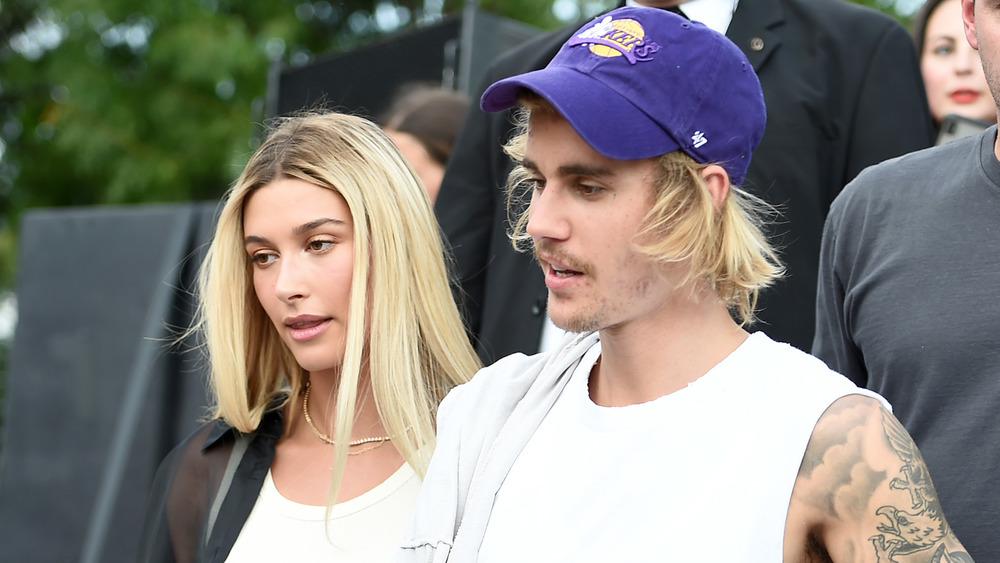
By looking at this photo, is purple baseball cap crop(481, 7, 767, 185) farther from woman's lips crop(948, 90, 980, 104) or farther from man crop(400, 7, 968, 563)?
woman's lips crop(948, 90, 980, 104)

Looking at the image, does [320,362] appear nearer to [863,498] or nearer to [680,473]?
[680,473]

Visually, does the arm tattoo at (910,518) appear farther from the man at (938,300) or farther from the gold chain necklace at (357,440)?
the gold chain necklace at (357,440)

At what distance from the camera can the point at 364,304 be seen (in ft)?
8.33

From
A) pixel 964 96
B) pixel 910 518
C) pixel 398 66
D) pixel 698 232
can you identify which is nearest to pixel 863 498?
pixel 910 518

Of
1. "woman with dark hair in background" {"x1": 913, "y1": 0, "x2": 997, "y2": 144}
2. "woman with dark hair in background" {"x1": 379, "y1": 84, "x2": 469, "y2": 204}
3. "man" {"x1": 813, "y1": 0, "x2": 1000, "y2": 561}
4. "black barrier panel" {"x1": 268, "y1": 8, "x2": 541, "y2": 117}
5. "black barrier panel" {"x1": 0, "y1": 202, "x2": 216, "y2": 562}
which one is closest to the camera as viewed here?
"man" {"x1": 813, "y1": 0, "x2": 1000, "y2": 561}

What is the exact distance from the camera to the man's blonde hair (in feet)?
5.87

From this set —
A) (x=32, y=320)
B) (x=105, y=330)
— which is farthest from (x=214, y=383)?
(x=32, y=320)

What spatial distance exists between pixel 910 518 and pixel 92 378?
4.56 meters

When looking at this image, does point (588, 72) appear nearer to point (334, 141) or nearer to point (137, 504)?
point (334, 141)

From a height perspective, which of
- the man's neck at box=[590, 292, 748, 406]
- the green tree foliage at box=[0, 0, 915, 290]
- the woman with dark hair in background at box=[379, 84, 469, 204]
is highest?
the green tree foliage at box=[0, 0, 915, 290]

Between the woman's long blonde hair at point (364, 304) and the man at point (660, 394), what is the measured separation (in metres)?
0.58

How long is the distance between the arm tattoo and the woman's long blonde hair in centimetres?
110

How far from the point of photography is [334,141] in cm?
274

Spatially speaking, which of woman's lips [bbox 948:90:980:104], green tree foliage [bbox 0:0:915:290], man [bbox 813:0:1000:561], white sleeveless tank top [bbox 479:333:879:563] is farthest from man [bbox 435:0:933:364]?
green tree foliage [bbox 0:0:915:290]
